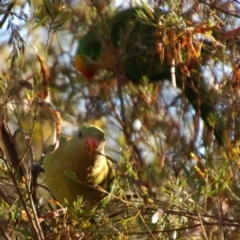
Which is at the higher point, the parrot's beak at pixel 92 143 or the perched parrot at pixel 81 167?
the parrot's beak at pixel 92 143

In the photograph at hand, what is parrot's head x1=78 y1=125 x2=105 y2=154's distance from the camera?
8.72 ft

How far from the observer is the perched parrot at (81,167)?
2.71 m

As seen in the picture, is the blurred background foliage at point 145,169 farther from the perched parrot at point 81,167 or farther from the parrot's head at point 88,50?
the parrot's head at point 88,50

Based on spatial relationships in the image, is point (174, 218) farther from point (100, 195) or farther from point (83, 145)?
point (83, 145)

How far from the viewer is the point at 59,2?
2.10 metres

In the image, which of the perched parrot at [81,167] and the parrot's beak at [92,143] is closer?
the parrot's beak at [92,143]

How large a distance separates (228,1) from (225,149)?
593 mm

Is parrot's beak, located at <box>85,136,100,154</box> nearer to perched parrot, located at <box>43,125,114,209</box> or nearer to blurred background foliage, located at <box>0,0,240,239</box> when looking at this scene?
perched parrot, located at <box>43,125,114,209</box>

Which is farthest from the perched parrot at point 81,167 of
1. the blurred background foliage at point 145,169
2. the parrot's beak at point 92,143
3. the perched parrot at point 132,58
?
the perched parrot at point 132,58

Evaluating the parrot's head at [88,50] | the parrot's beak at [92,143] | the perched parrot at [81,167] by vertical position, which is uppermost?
the parrot's head at [88,50]

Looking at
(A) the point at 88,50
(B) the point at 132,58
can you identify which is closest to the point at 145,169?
(B) the point at 132,58

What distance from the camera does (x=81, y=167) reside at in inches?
107

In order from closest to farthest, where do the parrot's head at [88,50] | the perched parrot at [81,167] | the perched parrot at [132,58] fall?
the perched parrot at [81,167], the perched parrot at [132,58], the parrot's head at [88,50]

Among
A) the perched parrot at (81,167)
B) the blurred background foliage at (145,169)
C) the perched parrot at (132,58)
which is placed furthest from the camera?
the perched parrot at (132,58)
